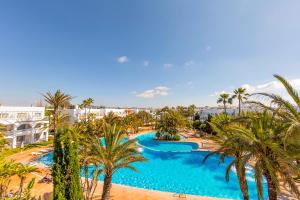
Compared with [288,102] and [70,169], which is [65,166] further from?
[288,102]

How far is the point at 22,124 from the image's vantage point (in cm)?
3036

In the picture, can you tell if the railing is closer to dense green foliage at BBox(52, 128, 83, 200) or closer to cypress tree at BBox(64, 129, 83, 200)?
dense green foliage at BBox(52, 128, 83, 200)

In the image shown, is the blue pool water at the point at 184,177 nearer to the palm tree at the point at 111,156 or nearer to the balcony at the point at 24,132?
the palm tree at the point at 111,156

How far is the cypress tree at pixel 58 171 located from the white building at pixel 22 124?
2395cm

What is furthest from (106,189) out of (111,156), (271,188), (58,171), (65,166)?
(271,188)

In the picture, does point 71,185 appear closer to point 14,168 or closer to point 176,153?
point 14,168

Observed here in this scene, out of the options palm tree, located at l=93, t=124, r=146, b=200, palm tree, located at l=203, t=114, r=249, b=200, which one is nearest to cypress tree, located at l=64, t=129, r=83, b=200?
palm tree, located at l=93, t=124, r=146, b=200

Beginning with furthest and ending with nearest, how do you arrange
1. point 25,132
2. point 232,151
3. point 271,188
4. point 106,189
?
point 25,132 < point 106,189 < point 232,151 < point 271,188

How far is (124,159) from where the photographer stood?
11492 millimetres

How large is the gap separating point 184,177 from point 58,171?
1464cm

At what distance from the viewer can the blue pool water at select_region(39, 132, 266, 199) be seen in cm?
1576

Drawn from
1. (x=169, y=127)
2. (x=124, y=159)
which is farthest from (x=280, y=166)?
(x=169, y=127)

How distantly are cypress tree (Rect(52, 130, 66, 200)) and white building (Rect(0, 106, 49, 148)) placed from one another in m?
23.9

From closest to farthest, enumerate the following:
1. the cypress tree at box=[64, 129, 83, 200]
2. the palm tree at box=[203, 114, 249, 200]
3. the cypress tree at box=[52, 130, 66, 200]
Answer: the cypress tree at box=[52, 130, 66, 200] → the cypress tree at box=[64, 129, 83, 200] → the palm tree at box=[203, 114, 249, 200]
